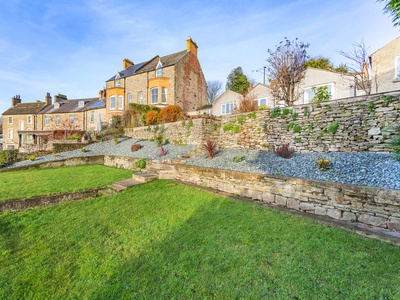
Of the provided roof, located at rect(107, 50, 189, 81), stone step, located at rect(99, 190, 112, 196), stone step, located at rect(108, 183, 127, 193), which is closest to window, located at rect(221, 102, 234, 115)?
roof, located at rect(107, 50, 189, 81)

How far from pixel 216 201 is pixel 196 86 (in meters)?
24.3

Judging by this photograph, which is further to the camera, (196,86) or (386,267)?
(196,86)

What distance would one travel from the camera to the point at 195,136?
441 inches

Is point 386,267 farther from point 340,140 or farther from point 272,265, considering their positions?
point 340,140

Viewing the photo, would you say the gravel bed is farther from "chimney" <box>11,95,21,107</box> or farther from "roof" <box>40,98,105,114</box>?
"chimney" <box>11,95,21,107</box>

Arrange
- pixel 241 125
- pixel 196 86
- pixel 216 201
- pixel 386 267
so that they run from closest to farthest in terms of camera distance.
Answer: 1. pixel 386 267
2. pixel 216 201
3. pixel 241 125
4. pixel 196 86

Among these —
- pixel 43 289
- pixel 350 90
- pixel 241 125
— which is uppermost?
pixel 350 90

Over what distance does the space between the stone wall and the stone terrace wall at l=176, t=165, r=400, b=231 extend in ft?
10.6

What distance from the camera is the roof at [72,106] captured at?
3000cm

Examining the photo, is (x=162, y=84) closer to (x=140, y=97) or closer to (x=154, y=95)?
(x=154, y=95)

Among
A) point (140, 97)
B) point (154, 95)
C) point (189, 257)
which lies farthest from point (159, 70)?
point (189, 257)

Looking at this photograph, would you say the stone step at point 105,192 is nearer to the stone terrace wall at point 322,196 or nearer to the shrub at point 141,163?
the shrub at point 141,163

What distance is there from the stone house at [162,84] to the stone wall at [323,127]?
47.5ft

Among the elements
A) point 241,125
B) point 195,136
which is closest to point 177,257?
point 241,125
